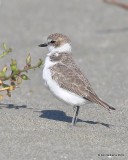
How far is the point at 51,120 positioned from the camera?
271 inches

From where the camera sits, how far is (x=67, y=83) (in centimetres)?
665

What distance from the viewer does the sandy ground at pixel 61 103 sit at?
595 centimetres

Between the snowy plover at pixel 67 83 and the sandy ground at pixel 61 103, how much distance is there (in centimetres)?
32

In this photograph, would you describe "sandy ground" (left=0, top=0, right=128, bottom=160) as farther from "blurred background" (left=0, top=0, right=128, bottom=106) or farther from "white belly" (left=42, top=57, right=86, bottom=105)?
"white belly" (left=42, top=57, right=86, bottom=105)

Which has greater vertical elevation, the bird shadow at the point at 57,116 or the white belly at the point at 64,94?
the white belly at the point at 64,94

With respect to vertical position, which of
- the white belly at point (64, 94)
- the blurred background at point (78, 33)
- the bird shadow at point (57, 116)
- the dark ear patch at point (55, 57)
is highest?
the dark ear patch at point (55, 57)

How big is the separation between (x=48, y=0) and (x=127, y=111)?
22.2 ft

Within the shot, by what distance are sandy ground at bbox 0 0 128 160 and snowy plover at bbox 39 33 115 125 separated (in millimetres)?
321

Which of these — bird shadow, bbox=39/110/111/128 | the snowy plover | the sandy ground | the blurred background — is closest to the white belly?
the snowy plover

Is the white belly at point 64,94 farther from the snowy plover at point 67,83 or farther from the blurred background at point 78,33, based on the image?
the blurred background at point 78,33

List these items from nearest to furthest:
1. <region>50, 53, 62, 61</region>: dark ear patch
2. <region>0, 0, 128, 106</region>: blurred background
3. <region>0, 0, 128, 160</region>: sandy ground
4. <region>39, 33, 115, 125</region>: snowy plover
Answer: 1. <region>0, 0, 128, 160</region>: sandy ground
2. <region>39, 33, 115, 125</region>: snowy plover
3. <region>50, 53, 62, 61</region>: dark ear patch
4. <region>0, 0, 128, 106</region>: blurred background

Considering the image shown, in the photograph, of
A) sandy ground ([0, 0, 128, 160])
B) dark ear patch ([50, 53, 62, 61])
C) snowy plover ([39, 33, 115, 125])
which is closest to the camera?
sandy ground ([0, 0, 128, 160])

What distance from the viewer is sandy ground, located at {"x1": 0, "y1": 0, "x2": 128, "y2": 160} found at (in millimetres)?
5945

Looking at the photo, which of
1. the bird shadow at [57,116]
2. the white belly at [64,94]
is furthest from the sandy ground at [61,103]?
the white belly at [64,94]
